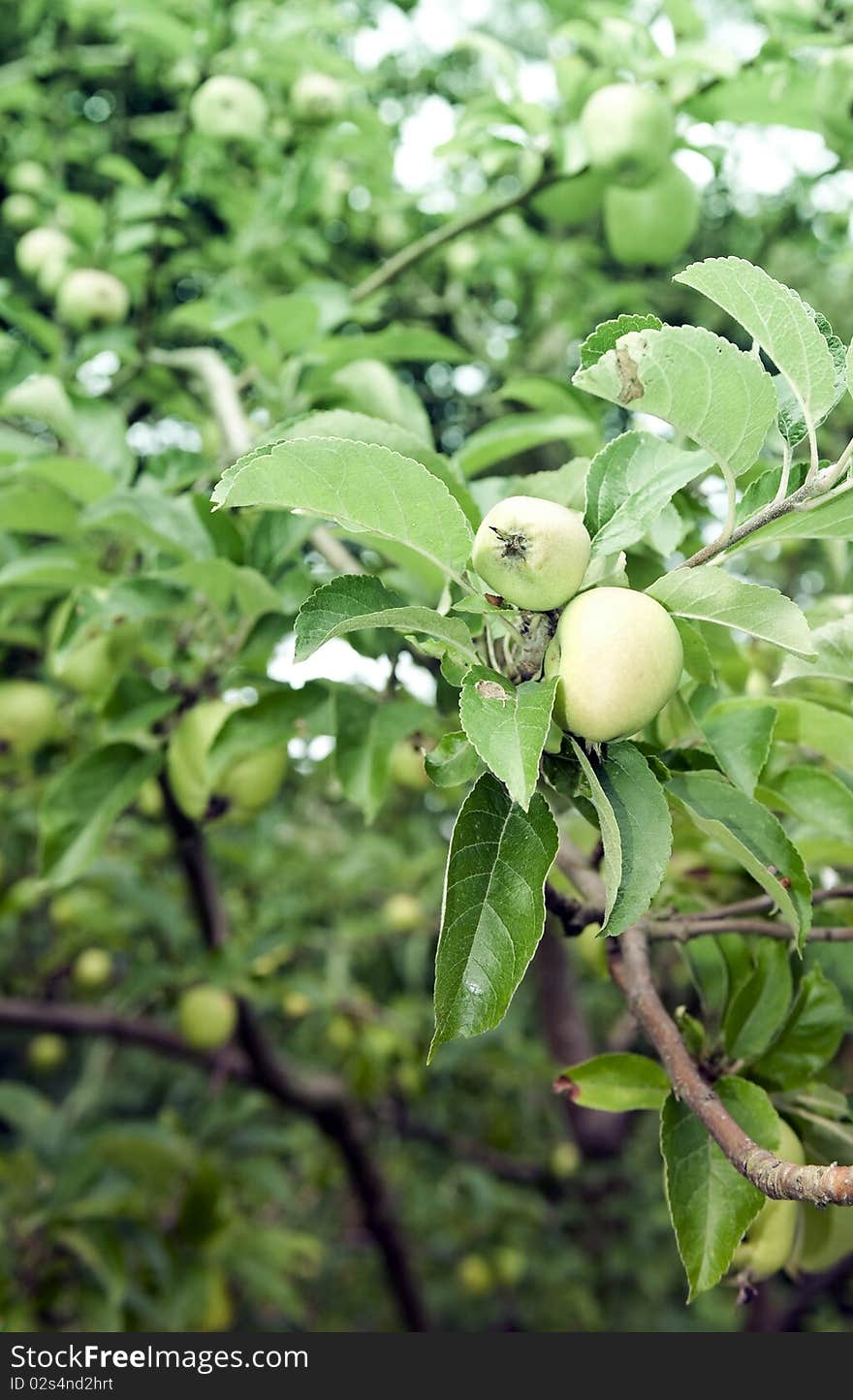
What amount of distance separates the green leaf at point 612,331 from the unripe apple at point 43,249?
1.18m

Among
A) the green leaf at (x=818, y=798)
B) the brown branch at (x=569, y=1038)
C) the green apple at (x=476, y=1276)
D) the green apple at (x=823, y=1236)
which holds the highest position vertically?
the green leaf at (x=818, y=798)

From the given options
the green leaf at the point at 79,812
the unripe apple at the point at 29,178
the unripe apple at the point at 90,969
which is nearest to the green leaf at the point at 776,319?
the green leaf at the point at 79,812

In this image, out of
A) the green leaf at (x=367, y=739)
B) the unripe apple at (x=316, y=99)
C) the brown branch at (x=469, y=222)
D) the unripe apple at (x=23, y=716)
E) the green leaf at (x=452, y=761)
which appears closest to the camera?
the green leaf at (x=452, y=761)

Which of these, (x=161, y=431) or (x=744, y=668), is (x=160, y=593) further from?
(x=161, y=431)

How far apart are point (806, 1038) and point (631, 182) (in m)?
0.82

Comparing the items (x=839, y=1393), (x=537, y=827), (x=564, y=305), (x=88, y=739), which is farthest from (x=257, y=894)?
(x=537, y=827)

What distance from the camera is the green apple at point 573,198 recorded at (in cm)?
120

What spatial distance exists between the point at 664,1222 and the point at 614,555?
9.59 feet

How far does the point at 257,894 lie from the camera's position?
257 centimetres

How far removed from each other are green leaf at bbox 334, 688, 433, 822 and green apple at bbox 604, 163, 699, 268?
644 mm

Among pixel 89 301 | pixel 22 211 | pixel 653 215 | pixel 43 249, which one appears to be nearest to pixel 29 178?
pixel 22 211

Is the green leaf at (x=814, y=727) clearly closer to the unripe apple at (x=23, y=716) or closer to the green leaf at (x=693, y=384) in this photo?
the green leaf at (x=693, y=384)

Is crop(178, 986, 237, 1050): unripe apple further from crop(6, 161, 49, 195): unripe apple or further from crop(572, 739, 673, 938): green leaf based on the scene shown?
crop(572, 739, 673, 938): green leaf

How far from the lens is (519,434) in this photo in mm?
851
